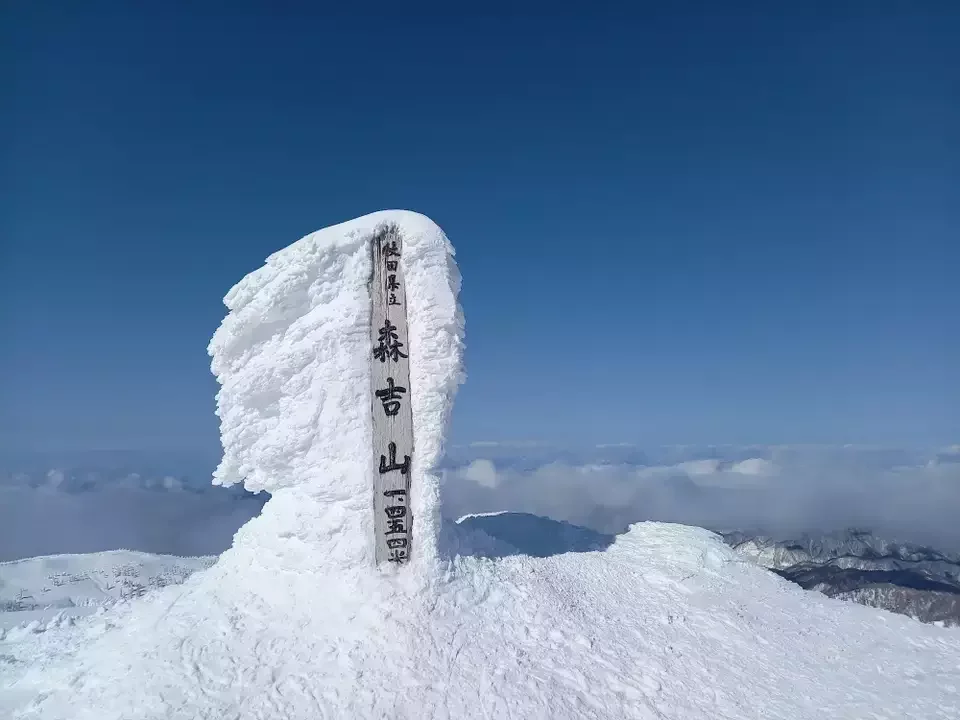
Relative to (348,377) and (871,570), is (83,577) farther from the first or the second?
(871,570)

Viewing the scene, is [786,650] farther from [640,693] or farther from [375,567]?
[375,567]

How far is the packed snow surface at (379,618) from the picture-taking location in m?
10.1

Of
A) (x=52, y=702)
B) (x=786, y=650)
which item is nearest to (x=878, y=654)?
(x=786, y=650)

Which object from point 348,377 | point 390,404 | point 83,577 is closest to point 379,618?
point 390,404

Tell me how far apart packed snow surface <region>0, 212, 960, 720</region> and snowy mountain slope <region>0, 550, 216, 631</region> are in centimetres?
592

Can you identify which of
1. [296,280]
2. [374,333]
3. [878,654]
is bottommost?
[878,654]

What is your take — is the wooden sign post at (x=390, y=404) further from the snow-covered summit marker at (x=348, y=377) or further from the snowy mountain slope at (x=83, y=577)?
the snowy mountain slope at (x=83, y=577)

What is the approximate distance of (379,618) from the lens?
37.1ft

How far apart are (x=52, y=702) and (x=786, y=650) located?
568 inches

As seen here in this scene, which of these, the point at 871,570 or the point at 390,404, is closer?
the point at 390,404

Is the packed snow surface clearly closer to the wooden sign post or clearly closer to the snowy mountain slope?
the wooden sign post

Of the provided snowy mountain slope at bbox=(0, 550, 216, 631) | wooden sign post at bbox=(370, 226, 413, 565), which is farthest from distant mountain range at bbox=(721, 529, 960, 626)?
snowy mountain slope at bbox=(0, 550, 216, 631)

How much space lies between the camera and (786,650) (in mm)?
13086

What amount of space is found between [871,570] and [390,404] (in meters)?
26.7
